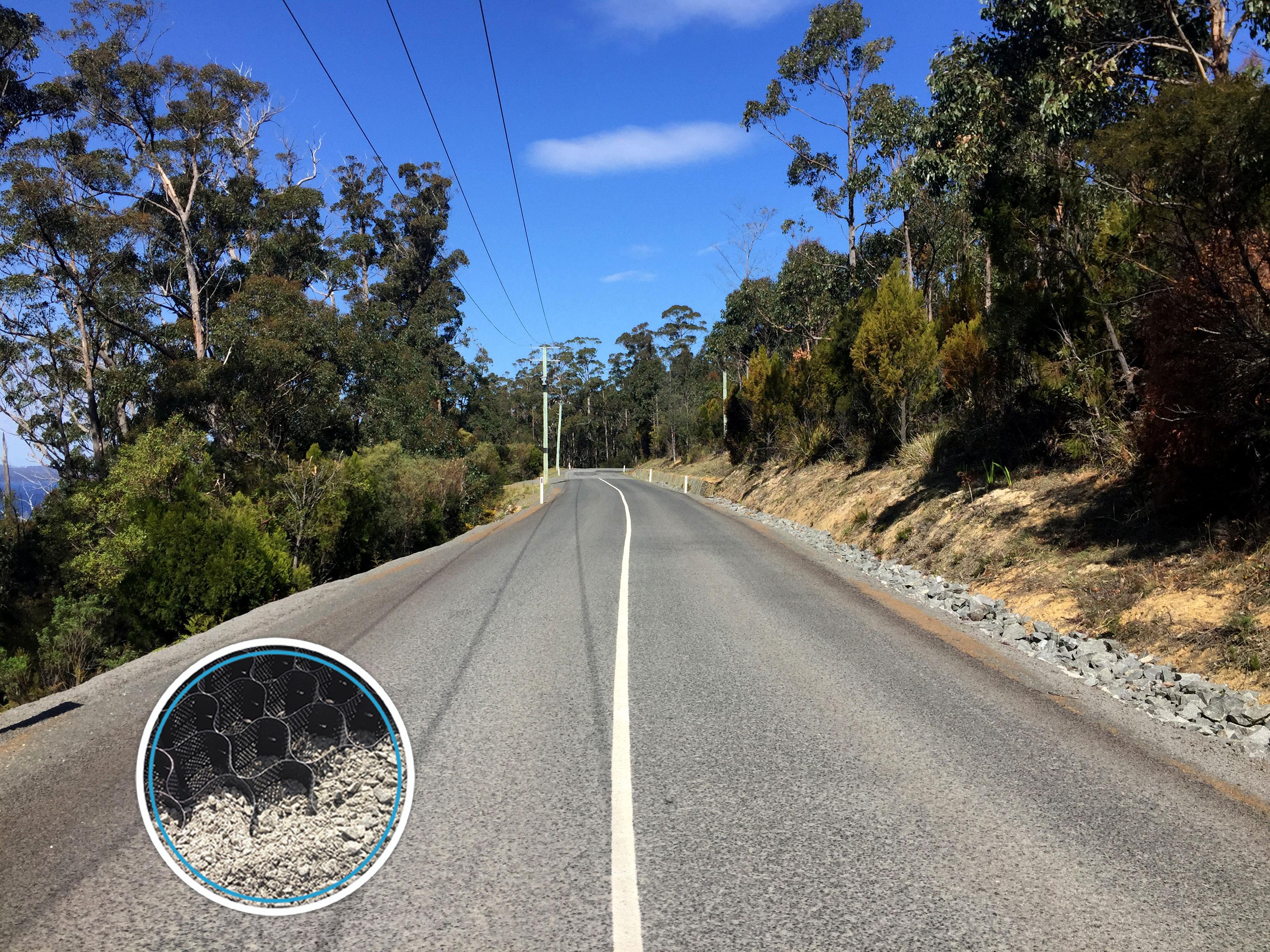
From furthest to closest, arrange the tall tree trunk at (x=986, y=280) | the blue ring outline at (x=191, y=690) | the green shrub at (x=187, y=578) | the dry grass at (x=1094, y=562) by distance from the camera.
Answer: the tall tree trunk at (x=986, y=280)
the green shrub at (x=187, y=578)
the dry grass at (x=1094, y=562)
the blue ring outline at (x=191, y=690)

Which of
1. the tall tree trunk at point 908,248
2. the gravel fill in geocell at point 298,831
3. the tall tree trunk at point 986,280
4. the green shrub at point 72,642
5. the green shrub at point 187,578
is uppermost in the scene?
the tall tree trunk at point 908,248

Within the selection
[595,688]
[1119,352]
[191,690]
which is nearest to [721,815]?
[595,688]

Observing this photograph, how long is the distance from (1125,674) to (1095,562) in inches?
110

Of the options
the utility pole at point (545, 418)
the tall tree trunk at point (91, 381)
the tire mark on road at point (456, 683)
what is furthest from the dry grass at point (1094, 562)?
the tall tree trunk at point (91, 381)

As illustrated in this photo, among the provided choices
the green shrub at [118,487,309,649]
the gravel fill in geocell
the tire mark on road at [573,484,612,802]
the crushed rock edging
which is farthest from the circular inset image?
the green shrub at [118,487,309,649]

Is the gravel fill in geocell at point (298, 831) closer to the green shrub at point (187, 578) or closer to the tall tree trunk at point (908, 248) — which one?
the green shrub at point (187, 578)

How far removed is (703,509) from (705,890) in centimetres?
2477

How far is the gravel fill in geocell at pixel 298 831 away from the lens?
180cm

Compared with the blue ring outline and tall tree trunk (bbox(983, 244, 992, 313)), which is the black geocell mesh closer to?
the blue ring outline

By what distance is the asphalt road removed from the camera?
288 cm

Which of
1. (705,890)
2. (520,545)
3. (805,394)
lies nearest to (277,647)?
(705,890)

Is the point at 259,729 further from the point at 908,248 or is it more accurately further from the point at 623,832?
the point at 908,248

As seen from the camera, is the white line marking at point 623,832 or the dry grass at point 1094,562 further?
the dry grass at point 1094,562

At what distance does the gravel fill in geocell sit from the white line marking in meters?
1.28
